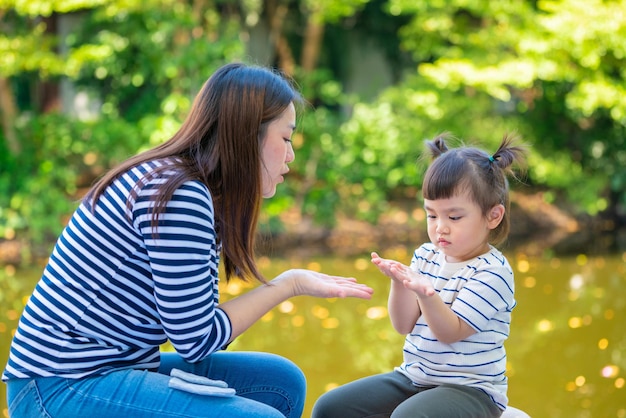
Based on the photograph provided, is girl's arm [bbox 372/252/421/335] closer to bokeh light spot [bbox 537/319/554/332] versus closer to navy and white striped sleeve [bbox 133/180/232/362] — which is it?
navy and white striped sleeve [bbox 133/180/232/362]

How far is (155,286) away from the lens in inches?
85.9

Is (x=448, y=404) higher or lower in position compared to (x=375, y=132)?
lower

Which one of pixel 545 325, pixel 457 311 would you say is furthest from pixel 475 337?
pixel 545 325

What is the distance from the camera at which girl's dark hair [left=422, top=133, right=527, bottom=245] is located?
98.6 inches

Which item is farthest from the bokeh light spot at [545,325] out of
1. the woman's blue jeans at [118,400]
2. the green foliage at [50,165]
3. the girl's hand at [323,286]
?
the green foliage at [50,165]

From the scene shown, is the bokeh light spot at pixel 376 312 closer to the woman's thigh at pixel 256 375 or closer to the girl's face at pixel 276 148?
the woman's thigh at pixel 256 375

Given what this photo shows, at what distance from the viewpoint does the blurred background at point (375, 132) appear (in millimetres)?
7516

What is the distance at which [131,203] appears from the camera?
7.27 ft

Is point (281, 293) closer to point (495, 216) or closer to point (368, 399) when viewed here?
point (368, 399)

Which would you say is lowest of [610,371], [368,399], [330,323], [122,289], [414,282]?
[330,323]

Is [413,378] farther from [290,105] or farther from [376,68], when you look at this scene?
[376,68]

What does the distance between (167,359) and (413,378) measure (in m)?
0.79

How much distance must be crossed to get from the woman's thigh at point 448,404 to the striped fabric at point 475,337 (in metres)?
0.04

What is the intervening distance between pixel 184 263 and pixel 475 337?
91 centimetres
